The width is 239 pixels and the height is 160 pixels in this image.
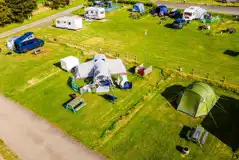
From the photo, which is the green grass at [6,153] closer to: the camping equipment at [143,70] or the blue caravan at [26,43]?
the camping equipment at [143,70]

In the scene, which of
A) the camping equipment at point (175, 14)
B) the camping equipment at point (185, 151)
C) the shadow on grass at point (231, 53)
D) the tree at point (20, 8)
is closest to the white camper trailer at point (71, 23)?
the tree at point (20, 8)

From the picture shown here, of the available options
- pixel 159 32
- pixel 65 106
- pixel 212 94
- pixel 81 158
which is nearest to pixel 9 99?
pixel 65 106

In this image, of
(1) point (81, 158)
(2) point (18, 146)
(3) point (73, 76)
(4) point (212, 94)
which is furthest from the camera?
(3) point (73, 76)

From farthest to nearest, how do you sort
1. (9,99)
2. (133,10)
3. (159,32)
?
(133,10) < (159,32) < (9,99)

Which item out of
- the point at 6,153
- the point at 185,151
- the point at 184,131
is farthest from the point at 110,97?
the point at 6,153

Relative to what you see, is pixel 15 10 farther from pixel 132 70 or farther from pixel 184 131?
pixel 184 131

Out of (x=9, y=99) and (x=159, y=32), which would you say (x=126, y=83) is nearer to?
(x=9, y=99)
